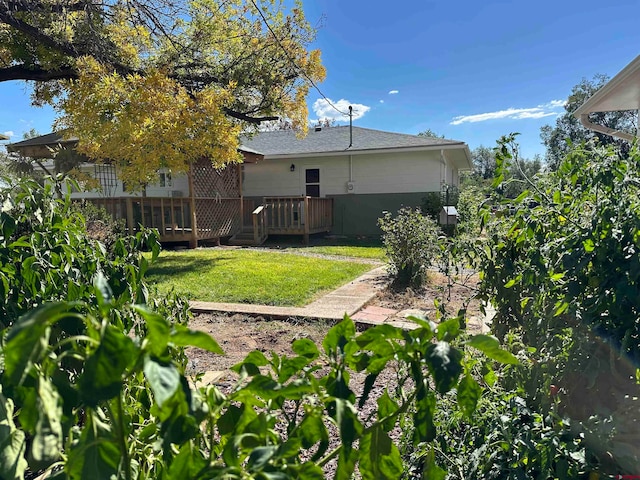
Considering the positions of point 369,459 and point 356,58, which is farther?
point 356,58

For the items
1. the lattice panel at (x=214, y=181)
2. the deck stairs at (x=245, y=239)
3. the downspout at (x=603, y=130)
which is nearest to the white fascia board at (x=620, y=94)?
the downspout at (x=603, y=130)

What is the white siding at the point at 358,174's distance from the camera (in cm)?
1500

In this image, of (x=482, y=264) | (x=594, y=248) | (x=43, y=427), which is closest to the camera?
(x=43, y=427)

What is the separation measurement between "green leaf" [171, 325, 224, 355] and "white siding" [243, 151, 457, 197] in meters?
15.1

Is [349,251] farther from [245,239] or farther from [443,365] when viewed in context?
[443,365]

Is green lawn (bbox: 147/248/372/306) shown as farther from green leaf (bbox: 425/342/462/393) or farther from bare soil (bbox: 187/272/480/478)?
green leaf (bbox: 425/342/462/393)

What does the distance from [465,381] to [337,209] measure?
1534 cm

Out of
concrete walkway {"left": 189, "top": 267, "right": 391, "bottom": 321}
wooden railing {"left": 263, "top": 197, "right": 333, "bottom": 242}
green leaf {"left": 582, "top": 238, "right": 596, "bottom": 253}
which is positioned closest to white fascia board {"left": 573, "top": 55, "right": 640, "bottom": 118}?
concrete walkway {"left": 189, "top": 267, "right": 391, "bottom": 321}

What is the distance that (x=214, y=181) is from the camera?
1420cm

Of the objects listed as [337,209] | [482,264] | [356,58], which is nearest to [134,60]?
[337,209]

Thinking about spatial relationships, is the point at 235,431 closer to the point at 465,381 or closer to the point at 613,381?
the point at 465,381

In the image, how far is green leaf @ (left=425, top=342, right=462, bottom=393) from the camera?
58 cm

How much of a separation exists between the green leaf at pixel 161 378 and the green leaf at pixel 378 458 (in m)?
0.38

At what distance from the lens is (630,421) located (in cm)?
137
